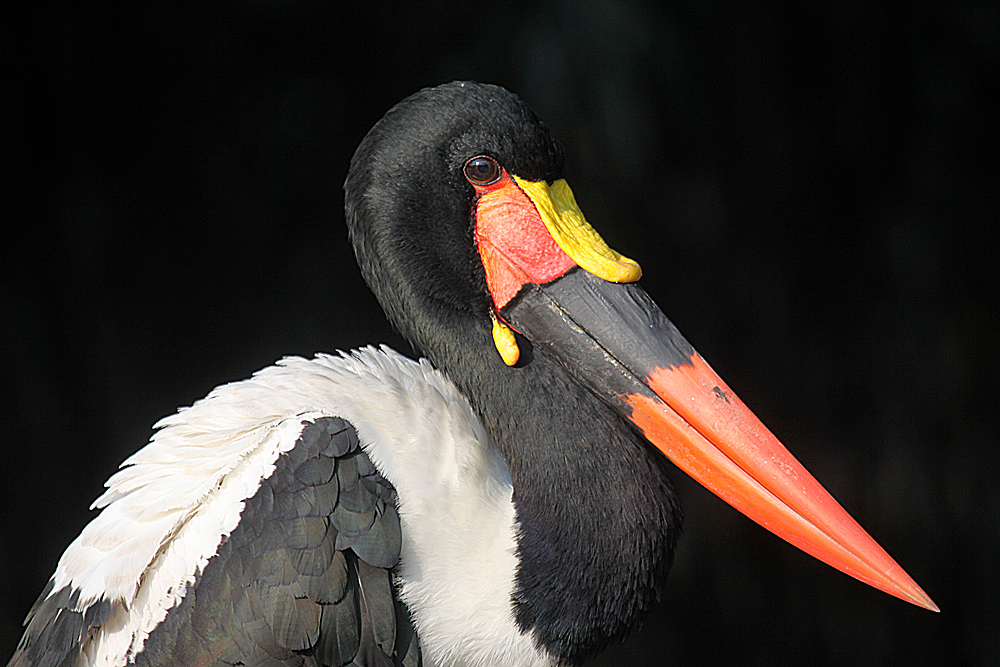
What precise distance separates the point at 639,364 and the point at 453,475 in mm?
336

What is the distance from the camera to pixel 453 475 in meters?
1.45

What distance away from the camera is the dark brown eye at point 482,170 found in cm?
144

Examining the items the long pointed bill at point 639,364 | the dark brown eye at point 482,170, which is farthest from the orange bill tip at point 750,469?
the dark brown eye at point 482,170

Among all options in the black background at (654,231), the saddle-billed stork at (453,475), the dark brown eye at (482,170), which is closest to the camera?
the saddle-billed stork at (453,475)

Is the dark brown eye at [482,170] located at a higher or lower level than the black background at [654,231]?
higher

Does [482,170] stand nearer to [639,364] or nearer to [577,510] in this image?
A: [639,364]

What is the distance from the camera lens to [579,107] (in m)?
2.42

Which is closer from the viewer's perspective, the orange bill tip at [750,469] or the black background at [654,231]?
the orange bill tip at [750,469]

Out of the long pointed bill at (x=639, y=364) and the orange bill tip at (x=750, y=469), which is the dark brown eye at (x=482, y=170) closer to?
→ the long pointed bill at (x=639, y=364)

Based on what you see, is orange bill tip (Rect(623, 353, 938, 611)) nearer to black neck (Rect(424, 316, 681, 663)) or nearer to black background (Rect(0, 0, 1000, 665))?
black neck (Rect(424, 316, 681, 663))

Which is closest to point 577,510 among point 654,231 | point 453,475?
point 453,475

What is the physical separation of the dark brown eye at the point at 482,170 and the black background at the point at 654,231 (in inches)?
39.7

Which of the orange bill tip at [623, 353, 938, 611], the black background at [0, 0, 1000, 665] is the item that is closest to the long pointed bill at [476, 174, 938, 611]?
the orange bill tip at [623, 353, 938, 611]

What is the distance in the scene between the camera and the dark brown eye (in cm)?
144
